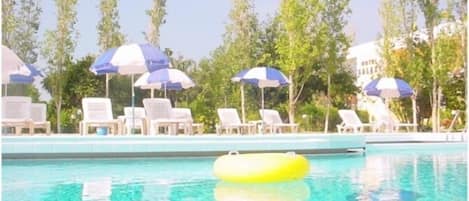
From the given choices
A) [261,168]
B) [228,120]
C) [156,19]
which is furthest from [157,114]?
[156,19]

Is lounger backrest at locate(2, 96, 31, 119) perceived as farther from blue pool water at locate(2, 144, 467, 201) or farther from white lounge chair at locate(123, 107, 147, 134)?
white lounge chair at locate(123, 107, 147, 134)

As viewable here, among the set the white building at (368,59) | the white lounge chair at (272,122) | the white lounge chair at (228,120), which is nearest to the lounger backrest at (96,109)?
the white lounge chair at (228,120)

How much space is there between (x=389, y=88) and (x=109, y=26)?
28.8 feet

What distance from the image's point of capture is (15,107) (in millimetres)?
11969

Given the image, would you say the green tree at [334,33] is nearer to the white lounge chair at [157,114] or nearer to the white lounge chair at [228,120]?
the white lounge chair at [228,120]

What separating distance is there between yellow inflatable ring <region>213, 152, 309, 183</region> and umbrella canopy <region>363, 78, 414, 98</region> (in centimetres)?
1026

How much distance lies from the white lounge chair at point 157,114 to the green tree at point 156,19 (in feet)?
24.0

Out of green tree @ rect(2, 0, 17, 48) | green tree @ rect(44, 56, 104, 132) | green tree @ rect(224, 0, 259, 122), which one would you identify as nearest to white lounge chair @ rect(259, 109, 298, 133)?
green tree @ rect(224, 0, 259, 122)

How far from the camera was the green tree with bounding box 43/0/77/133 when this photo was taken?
1825cm

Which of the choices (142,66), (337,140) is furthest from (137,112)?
(337,140)

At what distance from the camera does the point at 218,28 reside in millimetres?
23750

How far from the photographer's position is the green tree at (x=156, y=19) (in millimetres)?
19500

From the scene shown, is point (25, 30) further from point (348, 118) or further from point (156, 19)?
point (348, 118)

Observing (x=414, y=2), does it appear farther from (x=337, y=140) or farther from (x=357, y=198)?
(x=357, y=198)
